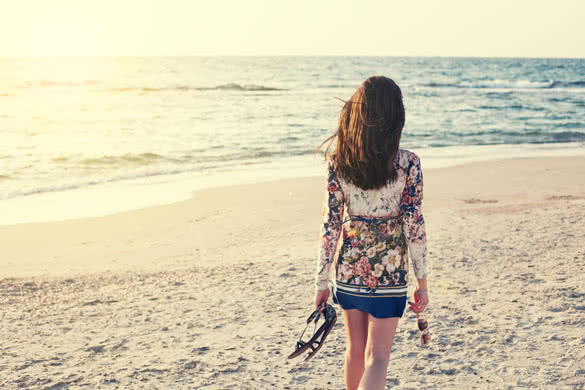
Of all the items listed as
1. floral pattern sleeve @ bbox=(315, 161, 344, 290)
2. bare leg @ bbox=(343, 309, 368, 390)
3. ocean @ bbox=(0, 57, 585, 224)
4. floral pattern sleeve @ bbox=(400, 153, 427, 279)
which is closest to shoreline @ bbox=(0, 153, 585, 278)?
ocean @ bbox=(0, 57, 585, 224)

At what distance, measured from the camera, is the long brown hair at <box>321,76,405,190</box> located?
2.55m

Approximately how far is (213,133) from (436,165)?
9458 mm

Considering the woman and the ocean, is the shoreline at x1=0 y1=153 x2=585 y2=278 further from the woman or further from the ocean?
the woman

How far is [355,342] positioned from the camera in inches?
109

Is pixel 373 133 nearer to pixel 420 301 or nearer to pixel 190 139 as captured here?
pixel 420 301

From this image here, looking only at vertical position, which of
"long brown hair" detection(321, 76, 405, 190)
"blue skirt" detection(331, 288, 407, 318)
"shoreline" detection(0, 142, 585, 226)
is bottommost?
"shoreline" detection(0, 142, 585, 226)

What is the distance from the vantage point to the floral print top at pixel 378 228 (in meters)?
2.64

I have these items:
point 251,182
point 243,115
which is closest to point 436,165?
point 251,182

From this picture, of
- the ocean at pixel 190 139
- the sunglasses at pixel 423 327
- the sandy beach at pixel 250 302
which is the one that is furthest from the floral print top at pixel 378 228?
the ocean at pixel 190 139

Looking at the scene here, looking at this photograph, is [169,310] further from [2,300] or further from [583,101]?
[583,101]

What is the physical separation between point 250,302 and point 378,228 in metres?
2.63

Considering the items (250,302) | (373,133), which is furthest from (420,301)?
(250,302)

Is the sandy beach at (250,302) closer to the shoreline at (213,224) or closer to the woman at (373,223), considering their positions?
the shoreline at (213,224)

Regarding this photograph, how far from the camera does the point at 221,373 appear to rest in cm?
378
